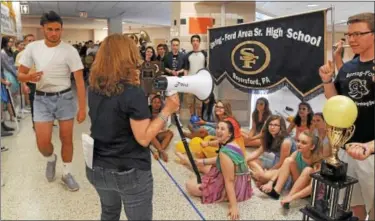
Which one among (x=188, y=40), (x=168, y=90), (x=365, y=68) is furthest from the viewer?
(x=188, y=40)

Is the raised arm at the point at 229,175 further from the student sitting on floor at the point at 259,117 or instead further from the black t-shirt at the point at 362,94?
the black t-shirt at the point at 362,94

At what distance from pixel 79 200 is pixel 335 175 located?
1283 mm

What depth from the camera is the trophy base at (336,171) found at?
40 cm

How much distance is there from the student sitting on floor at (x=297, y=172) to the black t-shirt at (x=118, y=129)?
0.73 meters

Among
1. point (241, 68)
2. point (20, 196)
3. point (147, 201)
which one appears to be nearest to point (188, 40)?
point (241, 68)

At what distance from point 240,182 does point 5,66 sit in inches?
45.7

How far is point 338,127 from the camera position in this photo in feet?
1.18

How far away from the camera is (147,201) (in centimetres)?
94

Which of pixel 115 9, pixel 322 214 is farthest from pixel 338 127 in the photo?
pixel 115 9

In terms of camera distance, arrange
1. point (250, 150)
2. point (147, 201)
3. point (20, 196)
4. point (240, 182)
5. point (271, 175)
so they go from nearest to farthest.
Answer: point (147, 201), point (20, 196), point (240, 182), point (271, 175), point (250, 150)

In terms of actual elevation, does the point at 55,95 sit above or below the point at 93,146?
above

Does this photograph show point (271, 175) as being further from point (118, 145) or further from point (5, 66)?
point (5, 66)

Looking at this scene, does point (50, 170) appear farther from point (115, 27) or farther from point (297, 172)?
point (297, 172)

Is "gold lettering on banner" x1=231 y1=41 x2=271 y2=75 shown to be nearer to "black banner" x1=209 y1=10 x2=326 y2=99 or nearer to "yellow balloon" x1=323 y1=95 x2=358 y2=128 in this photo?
"black banner" x1=209 y1=10 x2=326 y2=99
